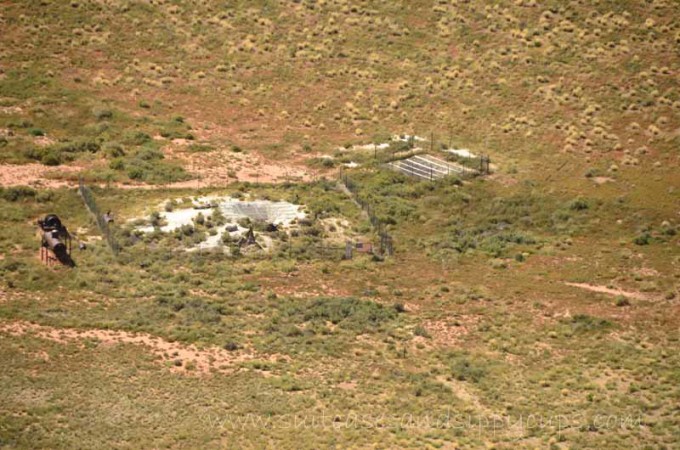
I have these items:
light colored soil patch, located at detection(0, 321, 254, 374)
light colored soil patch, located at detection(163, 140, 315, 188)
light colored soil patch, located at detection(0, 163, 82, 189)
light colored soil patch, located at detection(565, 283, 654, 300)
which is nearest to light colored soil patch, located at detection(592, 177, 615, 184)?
light colored soil patch, located at detection(565, 283, 654, 300)

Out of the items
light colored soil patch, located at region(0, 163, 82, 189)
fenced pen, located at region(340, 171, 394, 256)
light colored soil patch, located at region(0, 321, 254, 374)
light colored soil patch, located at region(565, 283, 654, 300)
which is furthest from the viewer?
light colored soil patch, located at region(0, 163, 82, 189)

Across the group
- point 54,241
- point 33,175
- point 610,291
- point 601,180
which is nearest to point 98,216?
point 54,241

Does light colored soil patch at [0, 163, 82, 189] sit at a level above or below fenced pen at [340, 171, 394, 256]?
above

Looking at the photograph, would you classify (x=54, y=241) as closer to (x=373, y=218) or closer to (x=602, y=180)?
(x=373, y=218)

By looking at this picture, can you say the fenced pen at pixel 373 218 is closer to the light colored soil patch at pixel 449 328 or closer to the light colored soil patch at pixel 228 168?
the light colored soil patch at pixel 228 168

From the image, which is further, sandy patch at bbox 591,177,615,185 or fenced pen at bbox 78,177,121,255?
sandy patch at bbox 591,177,615,185

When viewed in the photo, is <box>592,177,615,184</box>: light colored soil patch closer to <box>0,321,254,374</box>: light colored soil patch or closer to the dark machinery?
<box>0,321,254,374</box>: light colored soil patch

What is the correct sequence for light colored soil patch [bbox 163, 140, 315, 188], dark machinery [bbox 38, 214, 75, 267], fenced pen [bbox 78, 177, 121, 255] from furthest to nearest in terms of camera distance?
light colored soil patch [bbox 163, 140, 315, 188]
fenced pen [bbox 78, 177, 121, 255]
dark machinery [bbox 38, 214, 75, 267]

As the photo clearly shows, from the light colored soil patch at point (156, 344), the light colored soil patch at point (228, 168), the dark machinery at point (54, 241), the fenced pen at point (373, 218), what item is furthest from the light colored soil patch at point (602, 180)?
the dark machinery at point (54, 241)
